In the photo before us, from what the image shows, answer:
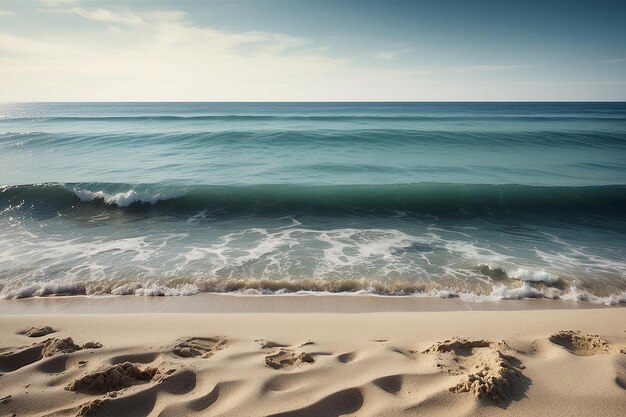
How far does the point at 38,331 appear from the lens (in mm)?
3951

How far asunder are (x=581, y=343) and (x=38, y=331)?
624 cm

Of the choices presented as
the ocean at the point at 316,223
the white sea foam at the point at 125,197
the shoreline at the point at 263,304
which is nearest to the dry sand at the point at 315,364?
the shoreline at the point at 263,304

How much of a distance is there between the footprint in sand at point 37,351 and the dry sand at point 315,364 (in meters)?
0.01

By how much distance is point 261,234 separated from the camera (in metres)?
8.88

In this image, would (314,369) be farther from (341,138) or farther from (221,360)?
(341,138)

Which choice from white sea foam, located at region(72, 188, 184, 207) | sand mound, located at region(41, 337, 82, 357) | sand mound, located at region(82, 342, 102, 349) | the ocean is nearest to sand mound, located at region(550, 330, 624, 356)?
the ocean

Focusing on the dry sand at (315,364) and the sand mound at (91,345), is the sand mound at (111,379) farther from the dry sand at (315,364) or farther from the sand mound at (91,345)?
the sand mound at (91,345)

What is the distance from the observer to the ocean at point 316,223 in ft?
20.2

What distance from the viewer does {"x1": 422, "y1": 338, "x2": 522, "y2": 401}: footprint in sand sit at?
278 cm

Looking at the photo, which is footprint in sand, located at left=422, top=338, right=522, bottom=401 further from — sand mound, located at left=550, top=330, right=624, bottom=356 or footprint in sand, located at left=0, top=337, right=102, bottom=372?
footprint in sand, located at left=0, top=337, right=102, bottom=372

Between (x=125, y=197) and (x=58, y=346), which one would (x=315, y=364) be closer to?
(x=58, y=346)

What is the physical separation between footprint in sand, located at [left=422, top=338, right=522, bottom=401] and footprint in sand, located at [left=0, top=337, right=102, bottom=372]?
3.66 meters

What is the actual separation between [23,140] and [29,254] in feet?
78.0

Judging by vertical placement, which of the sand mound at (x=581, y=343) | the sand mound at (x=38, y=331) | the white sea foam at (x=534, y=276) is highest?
the sand mound at (x=581, y=343)
